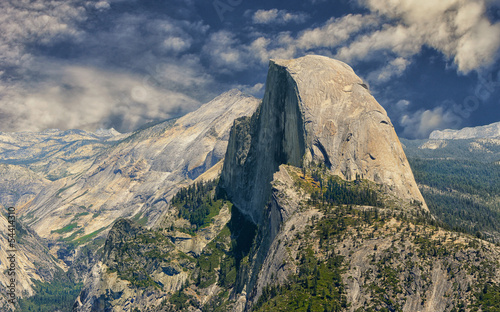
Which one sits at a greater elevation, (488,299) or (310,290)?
(488,299)

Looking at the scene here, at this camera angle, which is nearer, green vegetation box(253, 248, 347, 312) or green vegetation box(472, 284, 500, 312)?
green vegetation box(472, 284, 500, 312)

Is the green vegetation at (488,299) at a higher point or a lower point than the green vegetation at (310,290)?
higher

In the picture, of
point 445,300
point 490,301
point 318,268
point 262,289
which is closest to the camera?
point 490,301

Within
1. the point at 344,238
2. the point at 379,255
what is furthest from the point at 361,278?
the point at 344,238

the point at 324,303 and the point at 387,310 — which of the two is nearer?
the point at 387,310

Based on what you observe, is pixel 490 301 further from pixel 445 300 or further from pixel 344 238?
pixel 344 238

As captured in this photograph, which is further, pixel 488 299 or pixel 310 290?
pixel 310 290

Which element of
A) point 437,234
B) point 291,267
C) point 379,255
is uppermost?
point 437,234

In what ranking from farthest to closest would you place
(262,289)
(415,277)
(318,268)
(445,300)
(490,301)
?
(262,289) < (318,268) < (415,277) < (445,300) < (490,301)

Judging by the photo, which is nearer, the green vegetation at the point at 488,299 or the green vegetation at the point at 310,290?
the green vegetation at the point at 488,299

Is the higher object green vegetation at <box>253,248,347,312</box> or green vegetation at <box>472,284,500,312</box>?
green vegetation at <box>472,284,500,312</box>

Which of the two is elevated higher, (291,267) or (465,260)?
(465,260)
